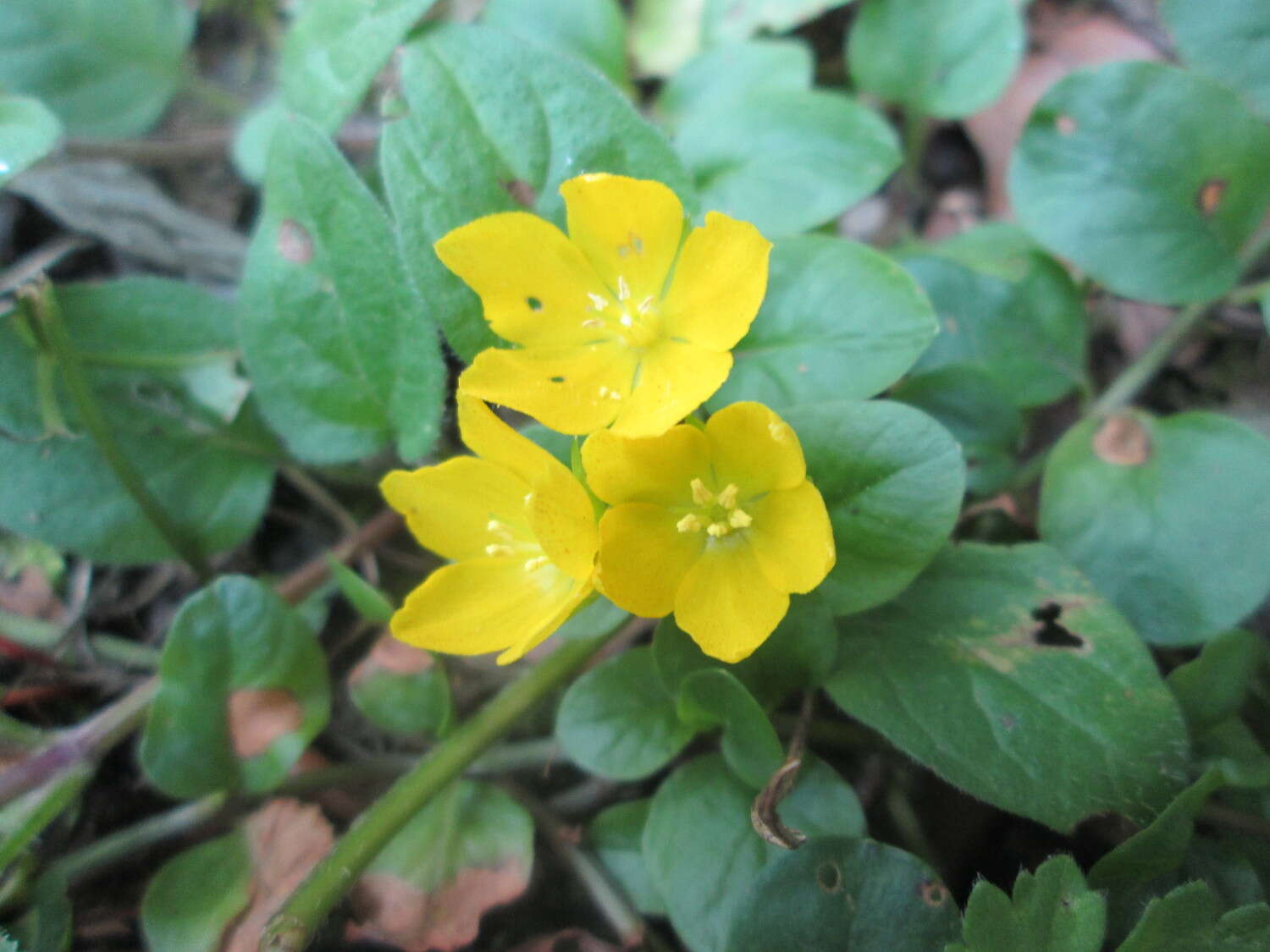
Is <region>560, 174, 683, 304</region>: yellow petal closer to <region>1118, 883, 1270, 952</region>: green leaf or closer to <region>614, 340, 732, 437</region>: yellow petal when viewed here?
<region>614, 340, 732, 437</region>: yellow petal

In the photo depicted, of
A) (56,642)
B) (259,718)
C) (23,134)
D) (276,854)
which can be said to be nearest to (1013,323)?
(259,718)

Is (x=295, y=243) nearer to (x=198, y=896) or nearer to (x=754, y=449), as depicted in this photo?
(x=754, y=449)

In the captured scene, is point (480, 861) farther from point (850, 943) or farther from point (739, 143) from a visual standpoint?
point (739, 143)

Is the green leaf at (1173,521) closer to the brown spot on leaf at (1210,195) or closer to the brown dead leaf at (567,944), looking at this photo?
the brown spot on leaf at (1210,195)

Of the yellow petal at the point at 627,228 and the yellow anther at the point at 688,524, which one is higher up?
the yellow petal at the point at 627,228

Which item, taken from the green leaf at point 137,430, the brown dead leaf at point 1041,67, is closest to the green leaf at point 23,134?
the green leaf at point 137,430

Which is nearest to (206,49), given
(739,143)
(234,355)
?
(234,355)
